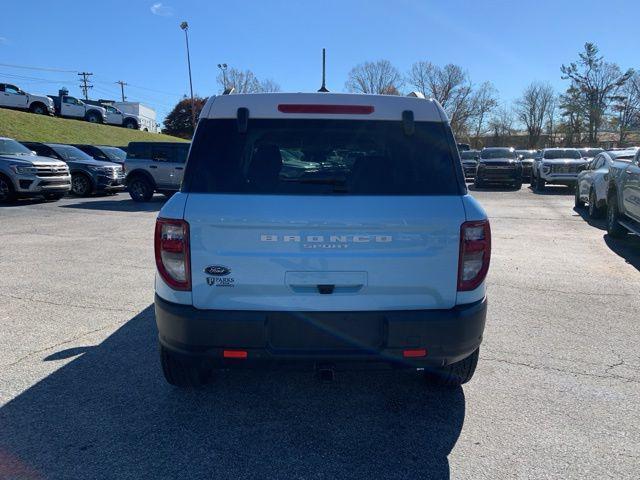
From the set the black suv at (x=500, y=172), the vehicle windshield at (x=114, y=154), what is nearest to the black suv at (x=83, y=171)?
the vehicle windshield at (x=114, y=154)

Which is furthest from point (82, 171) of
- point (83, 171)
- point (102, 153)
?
point (102, 153)

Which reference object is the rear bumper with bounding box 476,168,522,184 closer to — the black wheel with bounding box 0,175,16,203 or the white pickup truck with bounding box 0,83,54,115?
the black wheel with bounding box 0,175,16,203

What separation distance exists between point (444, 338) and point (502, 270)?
4.80 m

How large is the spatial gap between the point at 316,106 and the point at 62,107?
41.2 m

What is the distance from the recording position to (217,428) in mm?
2949

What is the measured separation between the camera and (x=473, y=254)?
270 centimetres

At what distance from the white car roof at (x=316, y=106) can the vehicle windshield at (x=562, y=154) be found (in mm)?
21112

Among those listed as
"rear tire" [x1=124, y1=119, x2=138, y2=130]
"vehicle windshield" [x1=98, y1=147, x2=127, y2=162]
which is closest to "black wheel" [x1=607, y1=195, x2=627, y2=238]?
"vehicle windshield" [x1=98, y1=147, x2=127, y2=162]

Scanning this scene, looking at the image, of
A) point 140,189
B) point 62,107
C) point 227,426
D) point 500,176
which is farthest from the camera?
point 62,107

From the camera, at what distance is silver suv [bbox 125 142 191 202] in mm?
15633

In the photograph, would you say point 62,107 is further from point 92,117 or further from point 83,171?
point 83,171

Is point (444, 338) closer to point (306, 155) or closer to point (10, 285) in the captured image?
point (306, 155)

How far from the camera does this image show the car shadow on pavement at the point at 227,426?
2580mm

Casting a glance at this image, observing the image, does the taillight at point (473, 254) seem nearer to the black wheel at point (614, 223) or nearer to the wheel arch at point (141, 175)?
the black wheel at point (614, 223)
